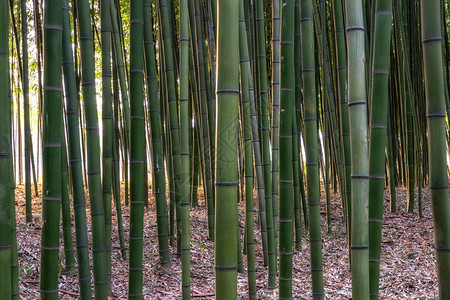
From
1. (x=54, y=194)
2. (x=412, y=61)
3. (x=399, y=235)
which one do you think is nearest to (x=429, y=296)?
(x=399, y=235)

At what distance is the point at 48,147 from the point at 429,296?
196 centimetres

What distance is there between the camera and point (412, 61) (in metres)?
4.14

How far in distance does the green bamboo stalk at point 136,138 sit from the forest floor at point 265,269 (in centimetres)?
84

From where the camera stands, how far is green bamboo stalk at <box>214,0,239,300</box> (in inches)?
37.4

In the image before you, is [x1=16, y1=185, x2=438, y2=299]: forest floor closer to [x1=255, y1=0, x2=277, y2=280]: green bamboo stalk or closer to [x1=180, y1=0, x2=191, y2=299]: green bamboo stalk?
[x1=255, y1=0, x2=277, y2=280]: green bamboo stalk

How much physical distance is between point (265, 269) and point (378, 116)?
1.70m

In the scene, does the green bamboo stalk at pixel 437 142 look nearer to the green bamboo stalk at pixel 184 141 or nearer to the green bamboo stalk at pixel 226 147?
the green bamboo stalk at pixel 226 147

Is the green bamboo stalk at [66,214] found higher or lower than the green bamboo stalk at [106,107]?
lower

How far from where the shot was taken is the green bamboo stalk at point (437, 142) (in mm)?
1090

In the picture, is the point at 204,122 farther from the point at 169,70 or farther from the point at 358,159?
the point at 358,159

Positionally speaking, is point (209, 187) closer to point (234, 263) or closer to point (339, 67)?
point (339, 67)

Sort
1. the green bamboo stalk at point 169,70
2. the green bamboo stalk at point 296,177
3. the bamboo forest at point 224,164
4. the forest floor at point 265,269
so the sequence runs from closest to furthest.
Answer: the bamboo forest at point 224,164
the green bamboo stalk at point 169,70
the forest floor at point 265,269
the green bamboo stalk at point 296,177

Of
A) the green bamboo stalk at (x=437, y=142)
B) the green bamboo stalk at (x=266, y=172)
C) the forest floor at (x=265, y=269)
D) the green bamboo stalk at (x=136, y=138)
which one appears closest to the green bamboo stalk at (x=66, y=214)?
the forest floor at (x=265, y=269)

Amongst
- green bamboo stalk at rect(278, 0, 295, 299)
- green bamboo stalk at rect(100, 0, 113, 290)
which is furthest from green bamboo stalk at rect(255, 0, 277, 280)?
green bamboo stalk at rect(100, 0, 113, 290)
